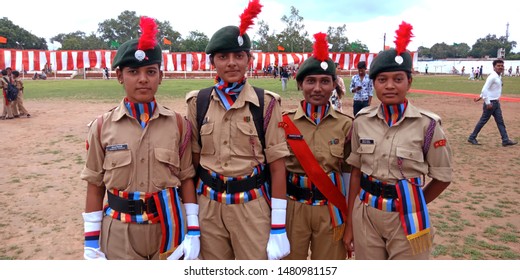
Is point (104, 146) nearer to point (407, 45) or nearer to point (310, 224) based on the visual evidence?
point (310, 224)

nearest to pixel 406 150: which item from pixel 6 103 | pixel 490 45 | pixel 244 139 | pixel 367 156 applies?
pixel 367 156

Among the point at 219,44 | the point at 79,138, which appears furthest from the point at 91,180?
the point at 79,138

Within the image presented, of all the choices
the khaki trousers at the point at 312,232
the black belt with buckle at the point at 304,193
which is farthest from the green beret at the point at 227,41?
the khaki trousers at the point at 312,232

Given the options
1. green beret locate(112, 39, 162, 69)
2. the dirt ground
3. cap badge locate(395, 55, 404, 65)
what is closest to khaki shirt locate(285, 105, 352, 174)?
cap badge locate(395, 55, 404, 65)

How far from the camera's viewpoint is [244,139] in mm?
2441

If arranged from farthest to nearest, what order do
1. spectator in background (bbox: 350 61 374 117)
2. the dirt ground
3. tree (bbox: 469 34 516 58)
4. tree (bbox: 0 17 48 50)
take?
tree (bbox: 469 34 516 58) < tree (bbox: 0 17 48 50) < spectator in background (bbox: 350 61 374 117) < the dirt ground

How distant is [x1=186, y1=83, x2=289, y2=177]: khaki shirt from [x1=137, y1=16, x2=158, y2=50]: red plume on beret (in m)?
0.53

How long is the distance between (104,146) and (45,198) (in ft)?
12.7

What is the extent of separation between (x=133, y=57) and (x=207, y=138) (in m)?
0.68

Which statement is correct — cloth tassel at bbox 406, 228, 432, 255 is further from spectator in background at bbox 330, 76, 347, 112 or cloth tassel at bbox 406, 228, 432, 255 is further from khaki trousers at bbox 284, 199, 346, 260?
spectator in background at bbox 330, 76, 347, 112

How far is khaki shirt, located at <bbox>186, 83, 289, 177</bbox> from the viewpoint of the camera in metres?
2.43

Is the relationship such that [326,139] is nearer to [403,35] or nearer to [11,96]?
[403,35]

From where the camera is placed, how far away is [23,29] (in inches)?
2170

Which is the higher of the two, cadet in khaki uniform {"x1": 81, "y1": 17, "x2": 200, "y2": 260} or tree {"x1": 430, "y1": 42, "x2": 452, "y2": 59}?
tree {"x1": 430, "y1": 42, "x2": 452, "y2": 59}
